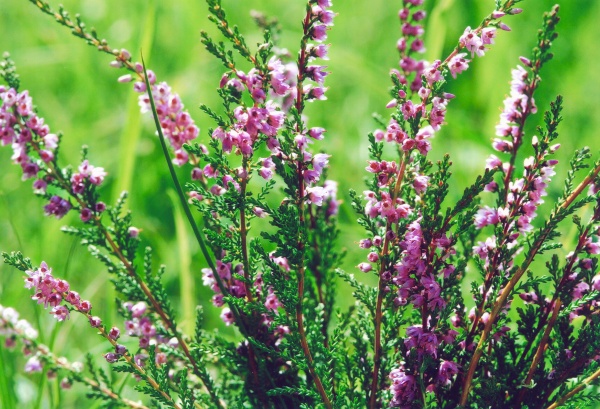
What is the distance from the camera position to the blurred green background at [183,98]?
3.40 metres

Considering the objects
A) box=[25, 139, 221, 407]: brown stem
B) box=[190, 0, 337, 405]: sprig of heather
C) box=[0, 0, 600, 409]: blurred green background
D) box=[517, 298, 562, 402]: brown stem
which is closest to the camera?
box=[190, 0, 337, 405]: sprig of heather

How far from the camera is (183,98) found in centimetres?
506

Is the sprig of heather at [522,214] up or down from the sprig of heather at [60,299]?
up

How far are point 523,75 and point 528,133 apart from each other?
3027mm

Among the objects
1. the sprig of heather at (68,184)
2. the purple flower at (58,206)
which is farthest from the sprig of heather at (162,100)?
the purple flower at (58,206)

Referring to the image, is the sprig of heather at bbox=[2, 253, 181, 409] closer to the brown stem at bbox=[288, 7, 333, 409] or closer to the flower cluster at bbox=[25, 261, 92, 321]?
the flower cluster at bbox=[25, 261, 92, 321]

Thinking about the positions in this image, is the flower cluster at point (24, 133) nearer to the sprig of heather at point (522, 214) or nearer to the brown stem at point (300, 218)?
the brown stem at point (300, 218)

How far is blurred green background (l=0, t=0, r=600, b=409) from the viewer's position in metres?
3.40

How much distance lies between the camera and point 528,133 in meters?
4.64

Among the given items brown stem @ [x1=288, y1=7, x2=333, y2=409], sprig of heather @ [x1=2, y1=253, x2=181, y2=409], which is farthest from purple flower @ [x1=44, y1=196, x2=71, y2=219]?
brown stem @ [x1=288, y1=7, x2=333, y2=409]

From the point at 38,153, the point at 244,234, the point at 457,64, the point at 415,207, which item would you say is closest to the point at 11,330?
the point at 38,153

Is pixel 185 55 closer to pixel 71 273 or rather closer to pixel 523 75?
pixel 71 273

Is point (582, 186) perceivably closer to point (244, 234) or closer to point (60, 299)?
point (244, 234)

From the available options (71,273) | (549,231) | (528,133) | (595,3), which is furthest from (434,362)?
(595,3)
